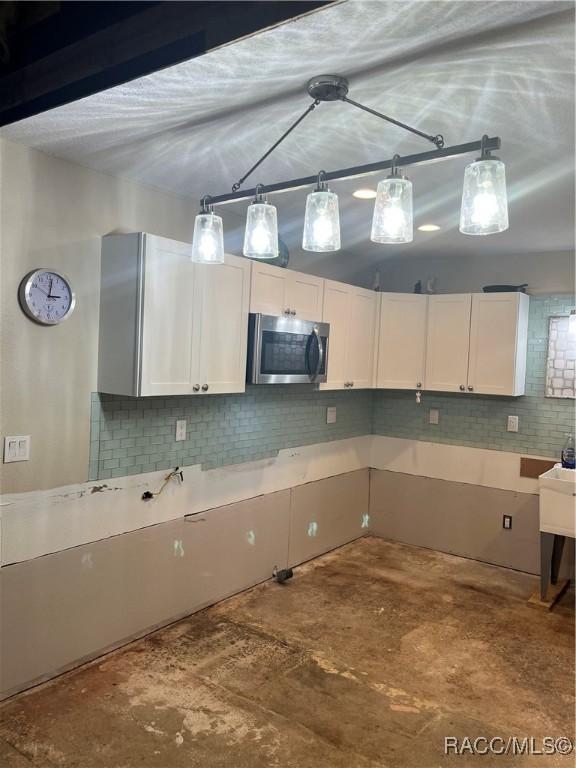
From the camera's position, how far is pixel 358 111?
6.68ft

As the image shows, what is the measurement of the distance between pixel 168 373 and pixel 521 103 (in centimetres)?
186

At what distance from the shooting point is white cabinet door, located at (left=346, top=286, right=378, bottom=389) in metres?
4.24

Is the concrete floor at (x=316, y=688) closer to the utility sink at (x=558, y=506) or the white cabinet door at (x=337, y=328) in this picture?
the utility sink at (x=558, y=506)

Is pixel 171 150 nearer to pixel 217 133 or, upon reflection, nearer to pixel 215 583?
pixel 217 133

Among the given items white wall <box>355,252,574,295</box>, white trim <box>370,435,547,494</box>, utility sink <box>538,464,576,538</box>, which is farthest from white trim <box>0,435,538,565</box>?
white wall <box>355,252,574,295</box>

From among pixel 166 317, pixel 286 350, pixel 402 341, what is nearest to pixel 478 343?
pixel 402 341

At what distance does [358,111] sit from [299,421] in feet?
8.54

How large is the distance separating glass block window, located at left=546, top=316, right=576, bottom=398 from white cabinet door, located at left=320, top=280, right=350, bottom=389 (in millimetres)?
1509

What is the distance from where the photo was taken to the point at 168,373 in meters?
2.84

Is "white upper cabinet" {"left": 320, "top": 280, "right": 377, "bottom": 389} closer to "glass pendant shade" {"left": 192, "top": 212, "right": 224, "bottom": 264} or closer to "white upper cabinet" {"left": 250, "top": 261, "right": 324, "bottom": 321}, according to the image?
"white upper cabinet" {"left": 250, "top": 261, "right": 324, "bottom": 321}

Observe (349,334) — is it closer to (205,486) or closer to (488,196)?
(205,486)

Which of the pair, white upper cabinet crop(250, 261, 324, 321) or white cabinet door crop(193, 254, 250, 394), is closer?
white cabinet door crop(193, 254, 250, 394)

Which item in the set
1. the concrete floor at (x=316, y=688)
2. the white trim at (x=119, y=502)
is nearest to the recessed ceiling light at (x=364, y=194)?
the white trim at (x=119, y=502)

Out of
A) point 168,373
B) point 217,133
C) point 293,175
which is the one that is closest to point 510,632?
point 168,373
